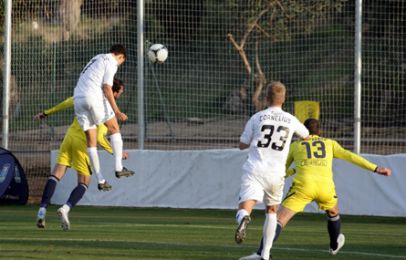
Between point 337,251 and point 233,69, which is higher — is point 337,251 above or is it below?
below

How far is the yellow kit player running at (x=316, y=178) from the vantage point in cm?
1167

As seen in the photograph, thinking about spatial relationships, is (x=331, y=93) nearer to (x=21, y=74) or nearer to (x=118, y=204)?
(x=118, y=204)

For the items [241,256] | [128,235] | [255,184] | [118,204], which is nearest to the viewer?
[255,184]

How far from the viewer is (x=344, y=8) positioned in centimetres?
2331

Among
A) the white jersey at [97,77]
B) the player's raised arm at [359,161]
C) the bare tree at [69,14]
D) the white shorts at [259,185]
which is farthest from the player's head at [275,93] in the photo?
the bare tree at [69,14]

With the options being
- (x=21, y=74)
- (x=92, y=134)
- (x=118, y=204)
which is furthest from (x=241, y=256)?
(x=21, y=74)

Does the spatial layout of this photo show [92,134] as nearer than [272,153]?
No

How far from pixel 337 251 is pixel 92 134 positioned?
4328mm

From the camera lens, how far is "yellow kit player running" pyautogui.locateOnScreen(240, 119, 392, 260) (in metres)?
11.7

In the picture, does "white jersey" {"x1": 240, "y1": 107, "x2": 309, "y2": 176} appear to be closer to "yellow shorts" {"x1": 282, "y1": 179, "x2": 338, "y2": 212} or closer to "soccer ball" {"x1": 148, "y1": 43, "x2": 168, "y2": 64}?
"yellow shorts" {"x1": 282, "y1": 179, "x2": 338, "y2": 212}

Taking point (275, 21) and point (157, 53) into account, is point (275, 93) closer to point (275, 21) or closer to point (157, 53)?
point (157, 53)

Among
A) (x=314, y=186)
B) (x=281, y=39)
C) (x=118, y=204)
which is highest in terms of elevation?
(x=281, y=39)

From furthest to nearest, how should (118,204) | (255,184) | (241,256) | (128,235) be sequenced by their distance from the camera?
(118,204) → (128,235) → (241,256) → (255,184)

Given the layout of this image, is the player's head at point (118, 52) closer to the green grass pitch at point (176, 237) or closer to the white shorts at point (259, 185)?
the green grass pitch at point (176, 237)
